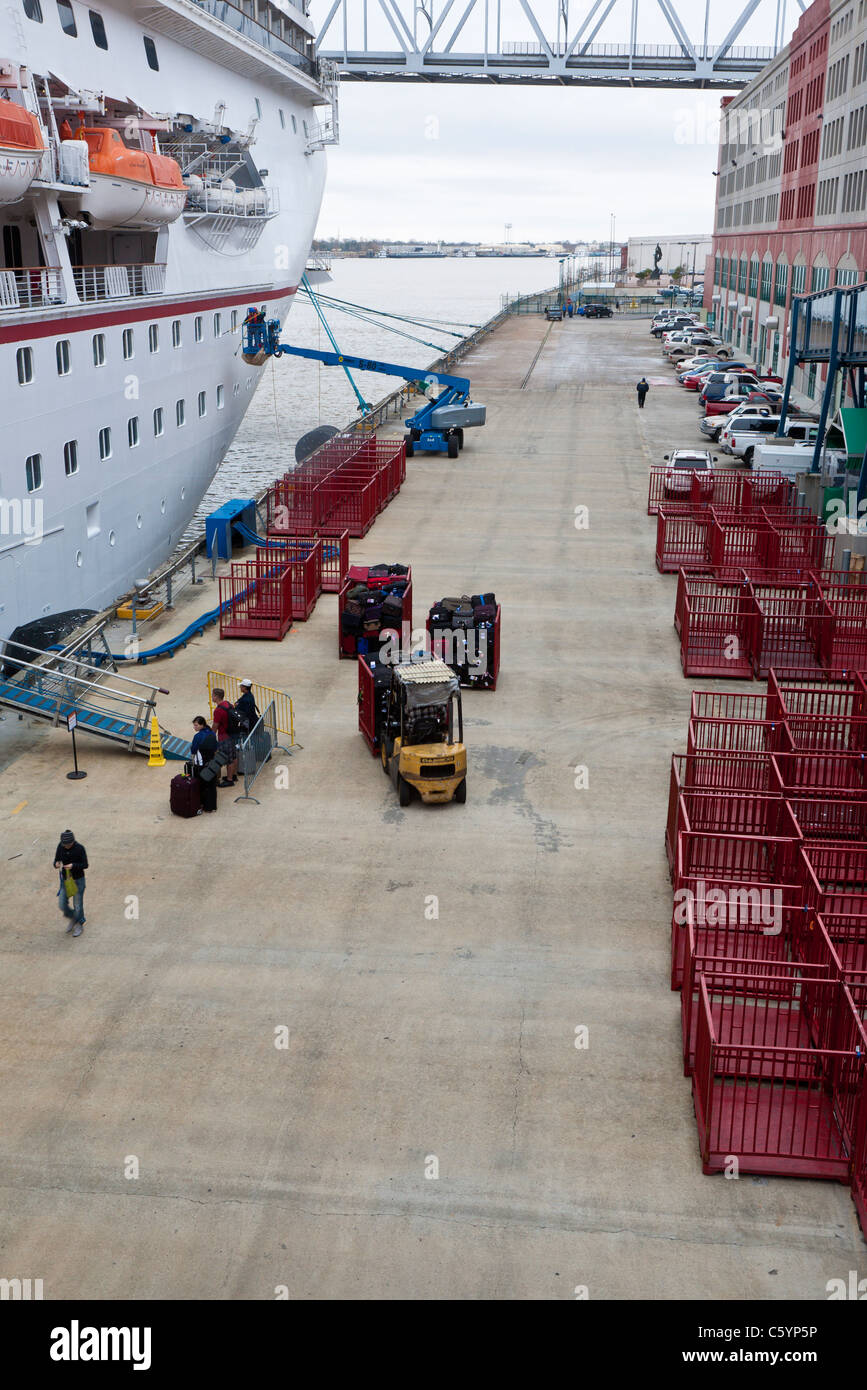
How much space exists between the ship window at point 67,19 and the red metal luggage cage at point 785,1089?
83.2 feet

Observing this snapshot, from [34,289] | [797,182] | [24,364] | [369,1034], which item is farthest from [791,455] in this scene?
[369,1034]

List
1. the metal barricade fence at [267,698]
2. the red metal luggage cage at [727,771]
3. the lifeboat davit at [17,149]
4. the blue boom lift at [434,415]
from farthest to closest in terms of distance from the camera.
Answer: the blue boom lift at [434,415]
the lifeboat davit at [17,149]
the metal barricade fence at [267,698]
the red metal luggage cage at [727,771]

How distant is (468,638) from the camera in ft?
64.6

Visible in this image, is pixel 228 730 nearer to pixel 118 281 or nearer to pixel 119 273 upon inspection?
pixel 118 281

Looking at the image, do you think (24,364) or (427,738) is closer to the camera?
(427,738)

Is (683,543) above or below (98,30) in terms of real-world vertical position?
below

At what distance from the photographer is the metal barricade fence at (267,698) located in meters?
18.0

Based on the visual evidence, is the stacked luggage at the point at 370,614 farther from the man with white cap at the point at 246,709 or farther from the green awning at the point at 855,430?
the green awning at the point at 855,430

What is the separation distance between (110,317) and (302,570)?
7.40m

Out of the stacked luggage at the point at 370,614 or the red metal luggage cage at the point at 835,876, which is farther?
the stacked luggage at the point at 370,614

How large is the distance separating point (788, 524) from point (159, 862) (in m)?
18.8

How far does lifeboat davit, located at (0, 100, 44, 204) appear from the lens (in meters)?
20.1

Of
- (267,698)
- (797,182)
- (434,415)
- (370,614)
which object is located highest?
(797,182)

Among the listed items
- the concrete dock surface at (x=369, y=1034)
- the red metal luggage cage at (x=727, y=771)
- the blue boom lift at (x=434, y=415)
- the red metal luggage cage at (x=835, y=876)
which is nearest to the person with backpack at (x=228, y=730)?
the concrete dock surface at (x=369, y=1034)
